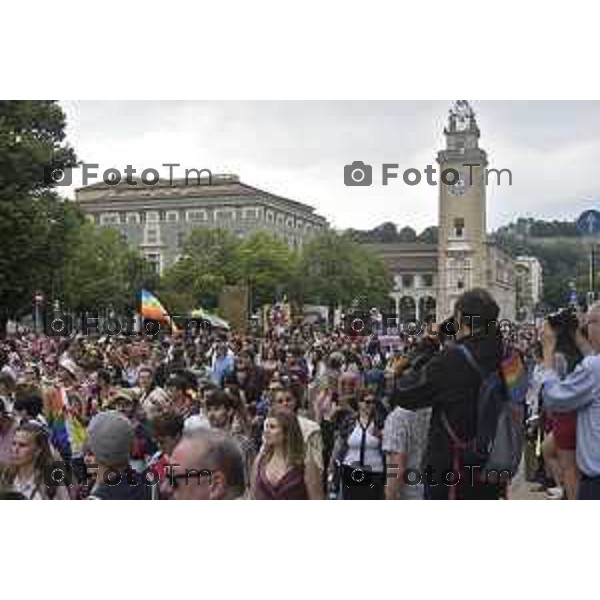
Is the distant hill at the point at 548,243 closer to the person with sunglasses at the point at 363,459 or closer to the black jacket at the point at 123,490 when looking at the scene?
the person with sunglasses at the point at 363,459

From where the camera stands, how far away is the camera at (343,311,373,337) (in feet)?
49.9

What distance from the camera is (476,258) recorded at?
438 inches

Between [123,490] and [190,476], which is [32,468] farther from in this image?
[190,476]

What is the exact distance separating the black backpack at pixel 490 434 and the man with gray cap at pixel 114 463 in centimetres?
160

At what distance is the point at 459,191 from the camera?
9180 millimetres

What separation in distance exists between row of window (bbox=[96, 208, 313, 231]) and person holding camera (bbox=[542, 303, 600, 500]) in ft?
18.7

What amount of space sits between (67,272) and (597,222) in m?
20.5

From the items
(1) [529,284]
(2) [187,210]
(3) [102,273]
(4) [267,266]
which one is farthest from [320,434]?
(3) [102,273]

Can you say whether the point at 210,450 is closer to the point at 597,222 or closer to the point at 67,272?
the point at 597,222

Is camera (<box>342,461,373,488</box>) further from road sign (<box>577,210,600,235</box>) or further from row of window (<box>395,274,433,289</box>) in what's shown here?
row of window (<box>395,274,433,289</box>)

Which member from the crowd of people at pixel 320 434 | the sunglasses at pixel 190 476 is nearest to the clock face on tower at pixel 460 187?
the crowd of people at pixel 320 434
